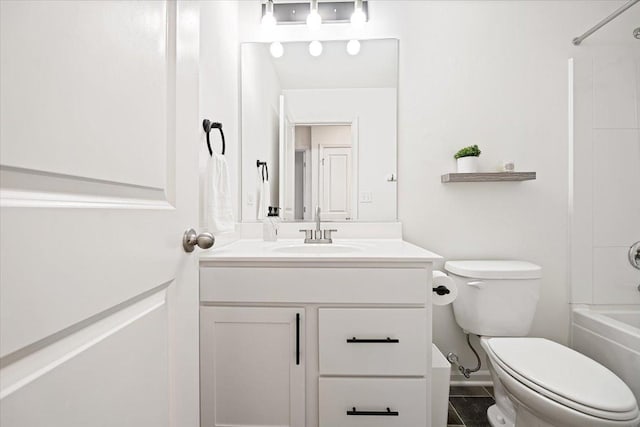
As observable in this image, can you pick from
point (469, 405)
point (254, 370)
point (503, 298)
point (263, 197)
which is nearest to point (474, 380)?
point (469, 405)

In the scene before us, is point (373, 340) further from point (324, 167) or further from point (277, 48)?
point (277, 48)

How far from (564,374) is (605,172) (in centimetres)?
120

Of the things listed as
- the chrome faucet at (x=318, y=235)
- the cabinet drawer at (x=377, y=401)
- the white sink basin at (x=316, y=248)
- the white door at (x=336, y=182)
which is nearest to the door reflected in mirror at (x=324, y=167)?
the white door at (x=336, y=182)

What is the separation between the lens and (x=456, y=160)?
178cm

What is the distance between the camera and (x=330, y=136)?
178cm

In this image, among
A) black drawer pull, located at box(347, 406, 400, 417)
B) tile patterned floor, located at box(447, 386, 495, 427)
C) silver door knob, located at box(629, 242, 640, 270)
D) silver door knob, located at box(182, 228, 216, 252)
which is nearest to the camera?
silver door knob, located at box(182, 228, 216, 252)

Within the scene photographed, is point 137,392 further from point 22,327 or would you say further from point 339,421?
point 339,421

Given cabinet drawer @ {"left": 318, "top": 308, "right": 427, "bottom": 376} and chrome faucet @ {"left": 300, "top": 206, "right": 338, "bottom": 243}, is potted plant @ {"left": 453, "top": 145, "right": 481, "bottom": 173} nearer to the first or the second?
chrome faucet @ {"left": 300, "top": 206, "right": 338, "bottom": 243}

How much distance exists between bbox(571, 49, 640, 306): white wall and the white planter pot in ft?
1.79

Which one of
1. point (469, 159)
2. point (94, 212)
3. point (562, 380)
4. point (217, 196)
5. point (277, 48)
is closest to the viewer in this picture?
point (94, 212)

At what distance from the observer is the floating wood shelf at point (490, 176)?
64.8 inches

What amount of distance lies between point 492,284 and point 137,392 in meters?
1.47

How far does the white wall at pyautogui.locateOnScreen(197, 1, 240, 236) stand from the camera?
4.39ft

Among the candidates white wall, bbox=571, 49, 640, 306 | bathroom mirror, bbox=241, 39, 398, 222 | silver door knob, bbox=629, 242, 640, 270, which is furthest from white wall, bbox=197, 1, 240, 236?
silver door knob, bbox=629, 242, 640, 270
